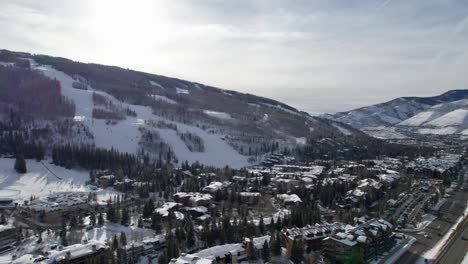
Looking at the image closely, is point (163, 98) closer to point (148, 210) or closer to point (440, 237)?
point (148, 210)

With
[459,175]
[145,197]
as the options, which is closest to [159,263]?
[145,197]

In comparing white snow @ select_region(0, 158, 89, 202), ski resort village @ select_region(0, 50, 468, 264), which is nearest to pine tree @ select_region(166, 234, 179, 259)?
ski resort village @ select_region(0, 50, 468, 264)

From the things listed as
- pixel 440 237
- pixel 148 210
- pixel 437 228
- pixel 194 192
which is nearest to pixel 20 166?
pixel 194 192

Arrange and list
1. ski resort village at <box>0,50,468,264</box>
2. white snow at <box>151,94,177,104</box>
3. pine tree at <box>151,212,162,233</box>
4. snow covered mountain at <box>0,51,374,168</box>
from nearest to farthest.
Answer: ski resort village at <box>0,50,468,264</box> < pine tree at <box>151,212,162,233</box> < snow covered mountain at <box>0,51,374,168</box> < white snow at <box>151,94,177,104</box>

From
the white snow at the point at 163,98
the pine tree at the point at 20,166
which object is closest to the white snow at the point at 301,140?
the white snow at the point at 163,98

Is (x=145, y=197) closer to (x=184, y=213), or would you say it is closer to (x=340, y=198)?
(x=184, y=213)

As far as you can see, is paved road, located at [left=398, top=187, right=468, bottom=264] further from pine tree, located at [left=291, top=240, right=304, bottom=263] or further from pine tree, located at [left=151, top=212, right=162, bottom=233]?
pine tree, located at [left=151, top=212, right=162, bottom=233]
